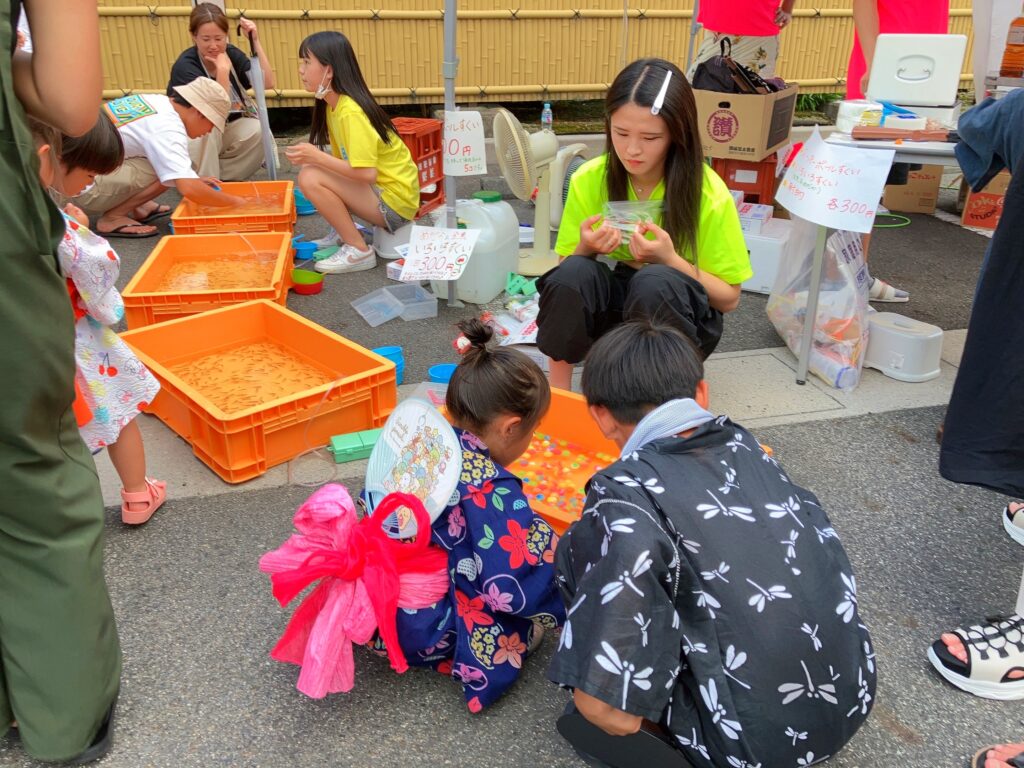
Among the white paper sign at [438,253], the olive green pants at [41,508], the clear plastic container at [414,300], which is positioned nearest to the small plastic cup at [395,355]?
the white paper sign at [438,253]

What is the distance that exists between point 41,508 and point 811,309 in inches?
105

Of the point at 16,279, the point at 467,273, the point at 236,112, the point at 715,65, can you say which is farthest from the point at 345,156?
the point at 16,279

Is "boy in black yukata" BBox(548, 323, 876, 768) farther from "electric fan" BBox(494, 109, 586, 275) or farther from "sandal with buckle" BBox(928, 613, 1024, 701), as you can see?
"electric fan" BBox(494, 109, 586, 275)

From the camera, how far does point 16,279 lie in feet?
4.37

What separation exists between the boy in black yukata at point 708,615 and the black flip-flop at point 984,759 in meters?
0.44

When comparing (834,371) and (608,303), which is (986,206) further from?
(608,303)

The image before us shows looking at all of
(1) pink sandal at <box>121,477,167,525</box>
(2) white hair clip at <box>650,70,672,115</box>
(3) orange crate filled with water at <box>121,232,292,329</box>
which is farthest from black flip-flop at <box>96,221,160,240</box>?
(2) white hair clip at <box>650,70,672,115</box>

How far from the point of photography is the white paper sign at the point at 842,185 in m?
2.81

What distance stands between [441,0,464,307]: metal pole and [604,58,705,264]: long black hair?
109 centimetres

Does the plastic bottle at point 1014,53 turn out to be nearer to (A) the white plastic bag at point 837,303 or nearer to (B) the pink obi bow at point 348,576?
(A) the white plastic bag at point 837,303

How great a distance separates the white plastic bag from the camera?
321 centimetres

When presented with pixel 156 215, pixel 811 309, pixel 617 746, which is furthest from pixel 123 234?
pixel 617 746

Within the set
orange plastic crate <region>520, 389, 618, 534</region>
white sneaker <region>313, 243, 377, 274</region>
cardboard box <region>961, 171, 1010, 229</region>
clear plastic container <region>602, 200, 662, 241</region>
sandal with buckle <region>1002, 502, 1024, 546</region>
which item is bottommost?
sandal with buckle <region>1002, 502, 1024, 546</region>

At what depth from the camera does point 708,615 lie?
1.34 metres
